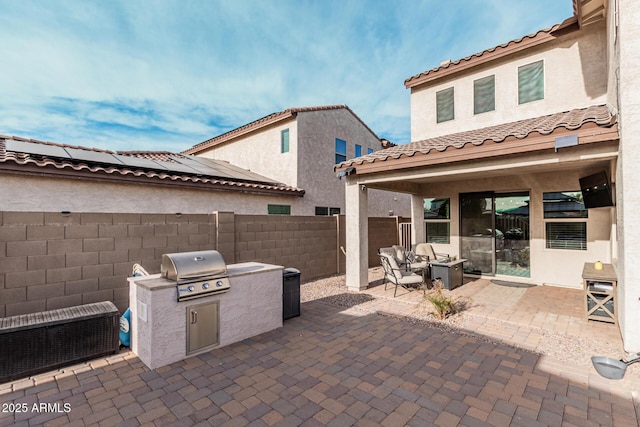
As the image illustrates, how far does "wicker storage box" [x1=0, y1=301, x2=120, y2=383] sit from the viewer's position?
142 inches

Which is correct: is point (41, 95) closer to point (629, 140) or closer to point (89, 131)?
point (89, 131)

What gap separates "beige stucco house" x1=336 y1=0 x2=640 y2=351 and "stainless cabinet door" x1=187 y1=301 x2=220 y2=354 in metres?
4.37

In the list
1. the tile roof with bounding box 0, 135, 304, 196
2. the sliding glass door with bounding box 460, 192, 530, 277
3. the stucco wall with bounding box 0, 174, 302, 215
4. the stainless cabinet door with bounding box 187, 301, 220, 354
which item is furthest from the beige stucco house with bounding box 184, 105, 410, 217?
the stainless cabinet door with bounding box 187, 301, 220, 354

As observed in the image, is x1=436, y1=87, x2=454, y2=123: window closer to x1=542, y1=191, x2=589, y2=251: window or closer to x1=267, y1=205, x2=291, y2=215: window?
x1=542, y1=191, x2=589, y2=251: window

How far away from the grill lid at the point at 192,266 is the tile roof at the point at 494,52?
8.98m

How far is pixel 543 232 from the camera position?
8234 millimetres

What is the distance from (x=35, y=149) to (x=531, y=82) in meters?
13.0

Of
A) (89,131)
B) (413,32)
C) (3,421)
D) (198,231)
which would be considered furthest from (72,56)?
(89,131)

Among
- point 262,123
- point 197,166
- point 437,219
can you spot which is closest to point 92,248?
point 197,166

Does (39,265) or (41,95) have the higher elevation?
(41,95)

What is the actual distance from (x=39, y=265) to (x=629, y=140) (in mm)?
9007

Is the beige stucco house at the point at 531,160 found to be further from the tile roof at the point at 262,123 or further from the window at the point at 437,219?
the tile roof at the point at 262,123

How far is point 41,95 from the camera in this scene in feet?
39.6

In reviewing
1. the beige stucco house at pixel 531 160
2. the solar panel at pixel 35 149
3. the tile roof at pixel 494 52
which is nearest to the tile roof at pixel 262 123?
the tile roof at pixel 494 52
